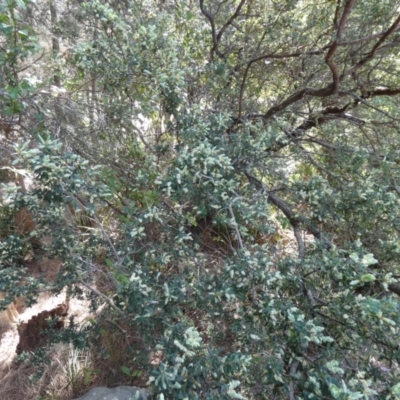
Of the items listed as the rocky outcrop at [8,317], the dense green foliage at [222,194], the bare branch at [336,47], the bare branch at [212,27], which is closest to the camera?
the dense green foliage at [222,194]

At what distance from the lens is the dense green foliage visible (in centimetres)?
126

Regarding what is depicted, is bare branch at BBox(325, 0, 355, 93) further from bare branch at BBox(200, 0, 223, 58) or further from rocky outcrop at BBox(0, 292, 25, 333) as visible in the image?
rocky outcrop at BBox(0, 292, 25, 333)

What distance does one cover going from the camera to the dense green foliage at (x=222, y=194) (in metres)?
1.26

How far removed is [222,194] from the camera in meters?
1.54

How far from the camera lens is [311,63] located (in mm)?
2752

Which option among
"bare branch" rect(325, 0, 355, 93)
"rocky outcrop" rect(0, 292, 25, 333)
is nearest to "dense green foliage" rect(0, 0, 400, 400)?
"bare branch" rect(325, 0, 355, 93)

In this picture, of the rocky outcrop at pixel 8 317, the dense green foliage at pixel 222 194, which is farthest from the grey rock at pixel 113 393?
the rocky outcrop at pixel 8 317

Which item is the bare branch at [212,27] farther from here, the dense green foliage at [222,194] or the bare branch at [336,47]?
the bare branch at [336,47]

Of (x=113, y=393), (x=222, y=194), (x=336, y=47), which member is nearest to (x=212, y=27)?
(x=336, y=47)

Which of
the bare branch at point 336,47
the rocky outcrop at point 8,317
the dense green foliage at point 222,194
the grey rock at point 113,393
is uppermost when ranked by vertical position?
the bare branch at point 336,47

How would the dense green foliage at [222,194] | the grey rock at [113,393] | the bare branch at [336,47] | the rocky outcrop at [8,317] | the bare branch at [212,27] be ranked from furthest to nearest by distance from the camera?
the rocky outcrop at [8,317] < the bare branch at [212,27] < the grey rock at [113,393] < the bare branch at [336,47] < the dense green foliage at [222,194]

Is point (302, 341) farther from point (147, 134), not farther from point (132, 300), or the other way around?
point (147, 134)

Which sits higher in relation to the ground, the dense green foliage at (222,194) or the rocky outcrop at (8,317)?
the dense green foliage at (222,194)

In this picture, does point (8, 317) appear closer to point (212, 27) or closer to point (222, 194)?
point (222, 194)
